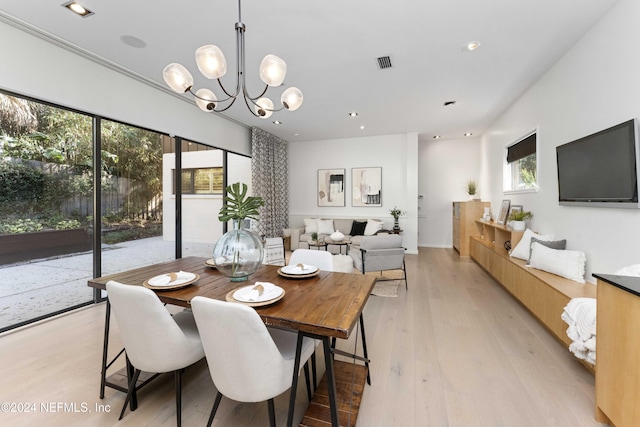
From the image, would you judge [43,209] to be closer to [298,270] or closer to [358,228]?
[298,270]

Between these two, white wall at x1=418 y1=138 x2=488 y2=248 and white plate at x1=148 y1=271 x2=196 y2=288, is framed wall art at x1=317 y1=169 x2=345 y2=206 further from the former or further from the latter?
white plate at x1=148 y1=271 x2=196 y2=288

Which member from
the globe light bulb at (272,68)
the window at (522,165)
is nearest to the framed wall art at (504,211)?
the window at (522,165)

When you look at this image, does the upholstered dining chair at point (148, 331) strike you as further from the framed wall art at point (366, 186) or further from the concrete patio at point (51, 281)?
the framed wall art at point (366, 186)

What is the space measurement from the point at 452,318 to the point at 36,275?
14.6ft

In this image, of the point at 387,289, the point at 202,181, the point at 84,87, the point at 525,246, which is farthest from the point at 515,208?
the point at 84,87

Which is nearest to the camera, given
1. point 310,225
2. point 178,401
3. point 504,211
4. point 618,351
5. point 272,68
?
point 618,351

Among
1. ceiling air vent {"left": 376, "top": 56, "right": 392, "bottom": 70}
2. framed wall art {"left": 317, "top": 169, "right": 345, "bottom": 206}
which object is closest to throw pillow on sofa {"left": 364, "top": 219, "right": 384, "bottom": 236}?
framed wall art {"left": 317, "top": 169, "right": 345, "bottom": 206}

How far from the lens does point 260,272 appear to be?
2.02m

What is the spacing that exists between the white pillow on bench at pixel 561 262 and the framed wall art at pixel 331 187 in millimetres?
4536

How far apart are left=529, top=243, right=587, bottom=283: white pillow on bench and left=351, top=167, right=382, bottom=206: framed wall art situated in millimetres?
3989

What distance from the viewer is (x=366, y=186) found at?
22.0 ft

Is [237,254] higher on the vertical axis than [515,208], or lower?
lower

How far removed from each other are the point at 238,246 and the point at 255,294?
450 mm

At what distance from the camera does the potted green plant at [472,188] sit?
619 cm
